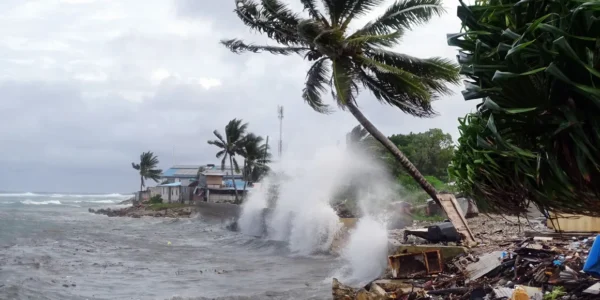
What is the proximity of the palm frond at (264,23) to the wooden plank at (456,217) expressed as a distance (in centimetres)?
597

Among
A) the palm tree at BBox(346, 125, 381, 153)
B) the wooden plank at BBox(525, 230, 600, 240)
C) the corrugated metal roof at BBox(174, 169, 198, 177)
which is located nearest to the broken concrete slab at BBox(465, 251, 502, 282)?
the wooden plank at BBox(525, 230, 600, 240)

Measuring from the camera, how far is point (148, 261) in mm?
25656

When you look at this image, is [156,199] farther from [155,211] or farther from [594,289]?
[594,289]

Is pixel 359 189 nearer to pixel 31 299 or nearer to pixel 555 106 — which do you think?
pixel 31 299

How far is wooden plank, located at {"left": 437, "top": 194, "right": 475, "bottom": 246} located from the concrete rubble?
0.41 metres

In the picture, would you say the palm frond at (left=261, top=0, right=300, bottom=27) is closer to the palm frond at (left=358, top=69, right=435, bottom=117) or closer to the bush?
the palm frond at (left=358, top=69, right=435, bottom=117)

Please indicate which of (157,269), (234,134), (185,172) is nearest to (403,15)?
(157,269)

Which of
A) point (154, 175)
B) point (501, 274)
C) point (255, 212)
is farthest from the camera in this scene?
point (154, 175)

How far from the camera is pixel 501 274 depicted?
10633mm

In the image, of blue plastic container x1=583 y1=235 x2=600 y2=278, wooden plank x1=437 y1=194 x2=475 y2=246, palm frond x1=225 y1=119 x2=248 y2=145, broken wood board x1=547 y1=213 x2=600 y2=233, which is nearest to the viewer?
blue plastic container x1=583 y1=235 x2=600 y2=278

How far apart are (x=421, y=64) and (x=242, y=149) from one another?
4541 centimetres

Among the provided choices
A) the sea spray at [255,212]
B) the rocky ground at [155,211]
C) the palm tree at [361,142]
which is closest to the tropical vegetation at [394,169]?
the palm tree at [361,142]

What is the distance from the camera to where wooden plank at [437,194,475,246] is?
14.8 m

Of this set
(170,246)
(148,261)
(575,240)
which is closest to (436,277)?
(575,240)
